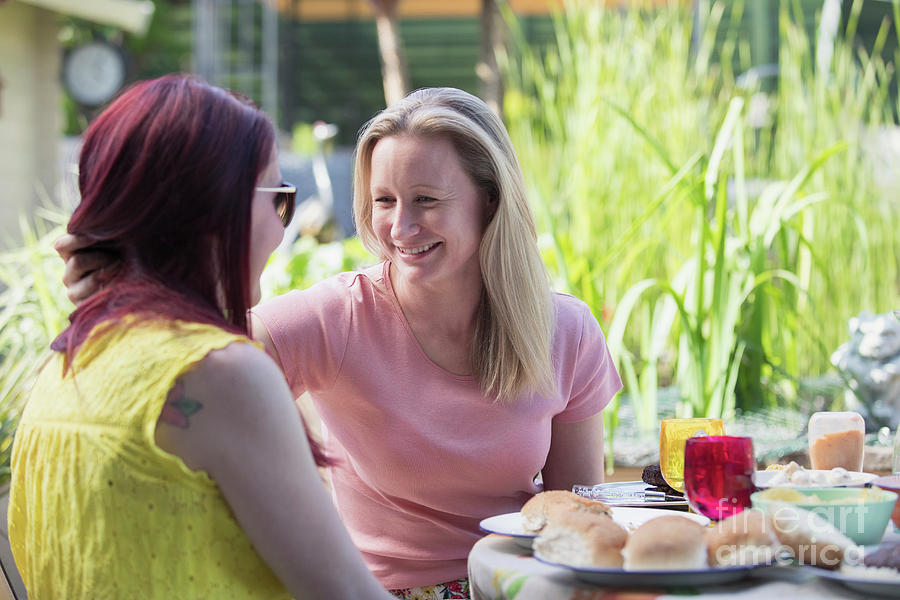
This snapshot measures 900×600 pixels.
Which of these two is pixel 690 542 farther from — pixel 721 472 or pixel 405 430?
pixel 405 430

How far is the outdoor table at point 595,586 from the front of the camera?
942 millimetres

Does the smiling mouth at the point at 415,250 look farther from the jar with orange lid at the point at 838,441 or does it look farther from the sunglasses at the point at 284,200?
the jar with orange lid at the point at 838,441

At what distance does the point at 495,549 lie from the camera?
1.14 meters

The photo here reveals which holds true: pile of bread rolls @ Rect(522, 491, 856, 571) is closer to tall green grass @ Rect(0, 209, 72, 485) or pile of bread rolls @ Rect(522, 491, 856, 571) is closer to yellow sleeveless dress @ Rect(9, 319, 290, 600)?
yellow sleeveless dress @ Rect(9, 319, 290, 600)

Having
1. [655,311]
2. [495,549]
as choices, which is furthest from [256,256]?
[655,311]

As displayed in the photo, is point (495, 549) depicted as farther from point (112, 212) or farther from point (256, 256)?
point (112, 212)

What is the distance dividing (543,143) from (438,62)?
736 cm

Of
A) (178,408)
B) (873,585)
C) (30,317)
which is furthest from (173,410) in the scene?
(30,317)

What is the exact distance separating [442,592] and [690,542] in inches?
29.4

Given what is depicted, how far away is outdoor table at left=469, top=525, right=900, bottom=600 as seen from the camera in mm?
942

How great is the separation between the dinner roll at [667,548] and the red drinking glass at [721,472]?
175 mm

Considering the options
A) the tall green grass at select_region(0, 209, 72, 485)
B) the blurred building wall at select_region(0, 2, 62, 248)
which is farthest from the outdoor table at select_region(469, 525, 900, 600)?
the blurred building wall at select_region(0, 2, 62, 248)

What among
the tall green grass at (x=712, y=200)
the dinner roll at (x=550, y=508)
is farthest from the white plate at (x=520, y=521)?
the tall green grass at (x=712, y=200)

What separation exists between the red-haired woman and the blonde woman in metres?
0.55
